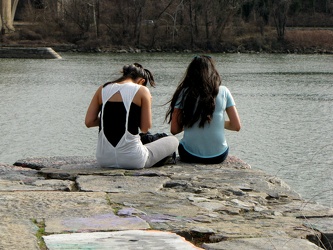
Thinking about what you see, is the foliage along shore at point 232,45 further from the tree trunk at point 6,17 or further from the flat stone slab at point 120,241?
the flat stone slab at point 120,241

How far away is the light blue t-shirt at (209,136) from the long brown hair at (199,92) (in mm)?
51

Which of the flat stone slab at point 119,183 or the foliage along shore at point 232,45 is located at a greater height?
the flat stone slab at point 119,183

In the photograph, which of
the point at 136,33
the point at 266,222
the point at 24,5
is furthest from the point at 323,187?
the point at 24,5

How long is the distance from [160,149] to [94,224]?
2319mm

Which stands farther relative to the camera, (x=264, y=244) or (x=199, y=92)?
(x=199, y=92)


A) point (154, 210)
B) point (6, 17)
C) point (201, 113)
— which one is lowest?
point (6, 17)

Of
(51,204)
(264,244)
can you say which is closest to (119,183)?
(51,204)

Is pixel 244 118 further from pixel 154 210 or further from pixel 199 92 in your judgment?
pixel 154 210

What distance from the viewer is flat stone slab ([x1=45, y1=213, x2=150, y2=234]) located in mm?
4676

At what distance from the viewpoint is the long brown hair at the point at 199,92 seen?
7328mm

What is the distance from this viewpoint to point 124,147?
6777mm

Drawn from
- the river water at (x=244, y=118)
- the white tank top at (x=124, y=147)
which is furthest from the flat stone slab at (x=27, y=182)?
the river water at (x=244, y=118)

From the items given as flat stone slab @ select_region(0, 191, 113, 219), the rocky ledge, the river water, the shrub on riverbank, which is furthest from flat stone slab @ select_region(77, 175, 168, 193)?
the shrub on riverbank

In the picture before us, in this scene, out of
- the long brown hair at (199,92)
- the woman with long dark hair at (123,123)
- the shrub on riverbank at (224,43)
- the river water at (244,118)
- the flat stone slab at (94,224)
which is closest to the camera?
the flat stone slab at (94,224)
